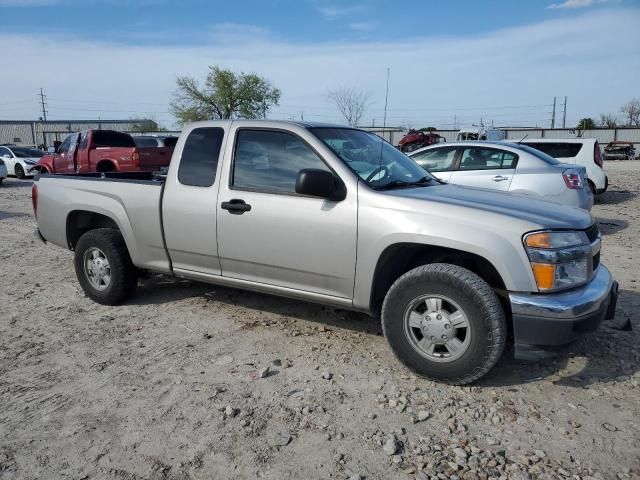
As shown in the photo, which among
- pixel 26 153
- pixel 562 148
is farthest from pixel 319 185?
pixel 26 153

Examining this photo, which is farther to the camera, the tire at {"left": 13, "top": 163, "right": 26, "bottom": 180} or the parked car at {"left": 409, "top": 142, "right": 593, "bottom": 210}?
the tire at {"left": 13, "top": 163, "right": 26, "bottom": 180}

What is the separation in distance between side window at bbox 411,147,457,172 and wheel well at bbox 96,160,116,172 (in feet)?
27.3

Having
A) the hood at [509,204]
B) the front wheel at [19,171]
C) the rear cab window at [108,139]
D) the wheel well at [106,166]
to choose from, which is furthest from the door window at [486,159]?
the front wheel at [19,171]

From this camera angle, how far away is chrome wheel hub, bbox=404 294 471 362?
11.2ft

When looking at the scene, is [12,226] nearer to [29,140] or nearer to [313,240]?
[313,240]

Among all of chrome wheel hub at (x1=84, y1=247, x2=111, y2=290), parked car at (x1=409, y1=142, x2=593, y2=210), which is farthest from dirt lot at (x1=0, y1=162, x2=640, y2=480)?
parked car at (x1=409, y1=142, x2=593, y2=210)

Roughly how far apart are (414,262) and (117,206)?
289cm

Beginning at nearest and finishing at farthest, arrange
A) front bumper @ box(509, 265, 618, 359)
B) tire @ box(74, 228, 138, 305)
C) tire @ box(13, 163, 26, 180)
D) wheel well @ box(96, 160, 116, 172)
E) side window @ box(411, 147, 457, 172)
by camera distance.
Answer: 1. front bumper @ box(509, 265, 618, 359)
2. tire @ box(74, 228, 138, 305)
3. side window @ box(411, 147, 457, 172)
4. wheel well @ box(96, 160, 116, 172)
5. tire @ box(13, 163, 26, 180)

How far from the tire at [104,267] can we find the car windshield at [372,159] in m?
2.34

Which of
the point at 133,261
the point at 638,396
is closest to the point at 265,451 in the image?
the point at 638,396

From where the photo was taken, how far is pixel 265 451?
112 inches

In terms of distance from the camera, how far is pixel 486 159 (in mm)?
9039

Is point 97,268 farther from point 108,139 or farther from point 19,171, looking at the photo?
point 19,171

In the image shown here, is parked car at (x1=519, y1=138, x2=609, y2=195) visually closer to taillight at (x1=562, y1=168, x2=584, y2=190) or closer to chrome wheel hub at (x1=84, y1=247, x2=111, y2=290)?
taillight at (x1=562, y1=168, x2=584, y2=190)
